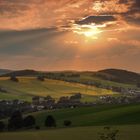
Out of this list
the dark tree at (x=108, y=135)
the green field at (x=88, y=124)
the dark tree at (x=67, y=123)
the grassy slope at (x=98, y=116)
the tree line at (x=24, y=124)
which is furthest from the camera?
the dark tree at (x=67, y=123)

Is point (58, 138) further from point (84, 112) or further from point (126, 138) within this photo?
point (84, 112)

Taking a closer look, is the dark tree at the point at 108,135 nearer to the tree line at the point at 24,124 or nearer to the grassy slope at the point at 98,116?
the grassy slope at the point at 98,116

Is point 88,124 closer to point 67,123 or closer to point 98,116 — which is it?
point 67,123

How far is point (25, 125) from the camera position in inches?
5098

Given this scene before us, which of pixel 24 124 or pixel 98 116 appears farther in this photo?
pixel 98 116

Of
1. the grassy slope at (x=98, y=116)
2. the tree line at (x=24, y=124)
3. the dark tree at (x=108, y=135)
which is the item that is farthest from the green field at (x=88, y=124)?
the tree line at (x=24, y=124)

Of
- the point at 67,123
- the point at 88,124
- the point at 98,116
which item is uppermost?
the point at 98,116

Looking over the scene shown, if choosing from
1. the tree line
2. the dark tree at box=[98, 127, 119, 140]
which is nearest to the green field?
the dark tree at box=[98, 127, 119, 140]

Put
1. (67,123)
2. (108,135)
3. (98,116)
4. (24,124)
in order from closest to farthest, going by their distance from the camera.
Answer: (108,135), (67,123), (24,124), (98,116)

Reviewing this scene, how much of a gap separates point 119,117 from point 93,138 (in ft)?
150

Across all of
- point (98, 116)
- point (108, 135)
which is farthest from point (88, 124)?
point (108, 135)

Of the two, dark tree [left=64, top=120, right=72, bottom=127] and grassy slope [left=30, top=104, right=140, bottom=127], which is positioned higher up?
grassy slope [left=30, top=104, right=140, bottom=127]

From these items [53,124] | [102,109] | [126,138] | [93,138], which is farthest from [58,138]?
[102,109]

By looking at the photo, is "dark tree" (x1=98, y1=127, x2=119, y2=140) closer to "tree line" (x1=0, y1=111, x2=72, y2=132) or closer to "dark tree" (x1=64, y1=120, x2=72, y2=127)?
"dark tree" (x1=64, y1=120, x2=72, y2=127)
